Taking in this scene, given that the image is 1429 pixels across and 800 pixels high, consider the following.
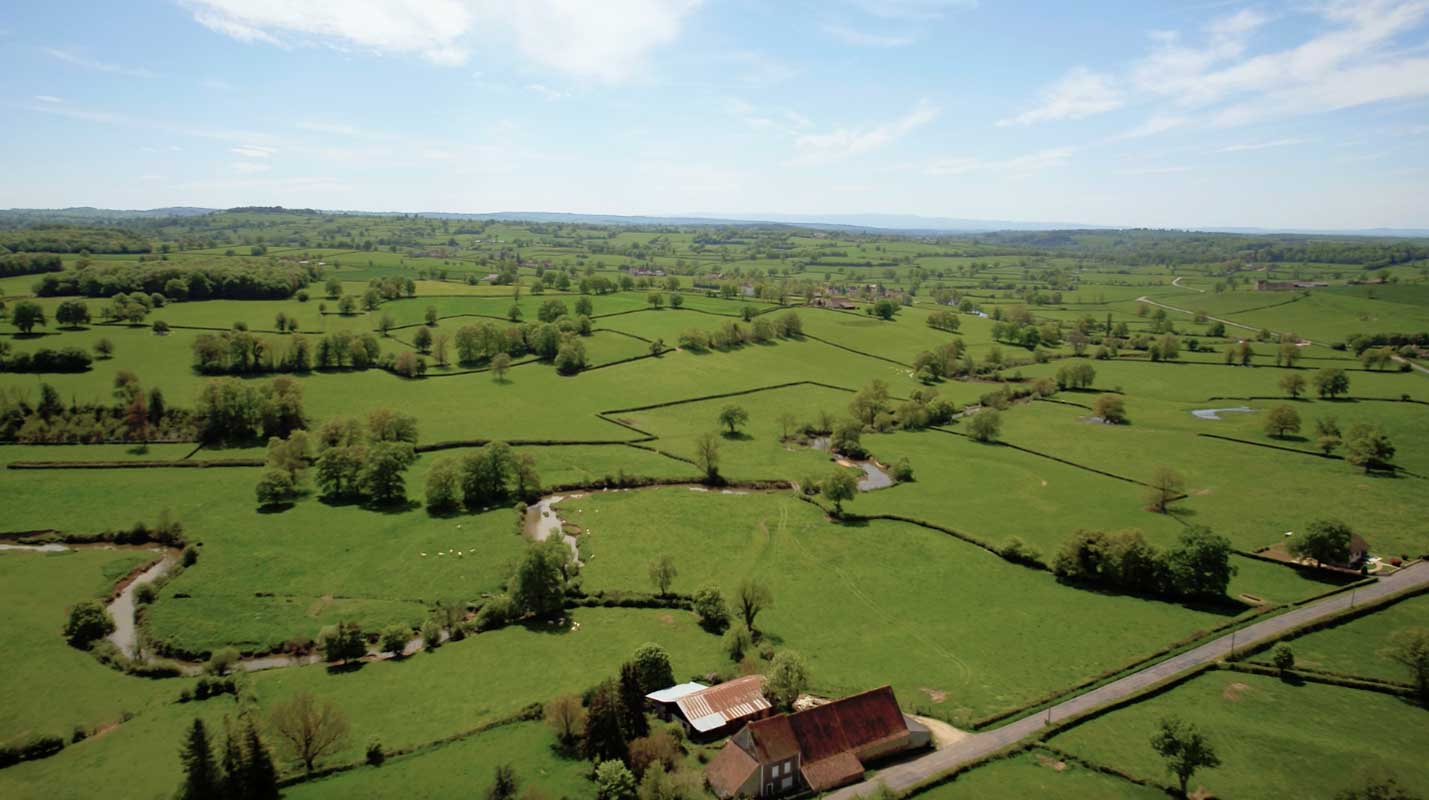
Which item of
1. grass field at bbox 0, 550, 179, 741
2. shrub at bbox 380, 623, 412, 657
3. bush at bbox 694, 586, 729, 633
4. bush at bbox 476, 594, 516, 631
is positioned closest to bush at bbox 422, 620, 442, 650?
shrub at bbox 380, 623, 412, 657

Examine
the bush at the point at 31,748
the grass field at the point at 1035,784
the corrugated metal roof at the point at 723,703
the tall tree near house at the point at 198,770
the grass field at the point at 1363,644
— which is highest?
the tall tree near house at the point at 198,770

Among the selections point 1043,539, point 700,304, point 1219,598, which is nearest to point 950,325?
point 700,304

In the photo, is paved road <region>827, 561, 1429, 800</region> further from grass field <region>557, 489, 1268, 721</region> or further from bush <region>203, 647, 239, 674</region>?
bush <region>203, 647, 239, 674</region>

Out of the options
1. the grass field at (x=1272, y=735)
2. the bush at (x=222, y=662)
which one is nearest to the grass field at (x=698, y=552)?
the grass field at (x=1272, y=735)

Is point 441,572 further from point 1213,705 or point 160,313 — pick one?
point 160,313

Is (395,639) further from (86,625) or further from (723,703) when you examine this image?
(723,703)

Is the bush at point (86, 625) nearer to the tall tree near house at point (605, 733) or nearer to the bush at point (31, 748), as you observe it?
the bush at point (31, 748)

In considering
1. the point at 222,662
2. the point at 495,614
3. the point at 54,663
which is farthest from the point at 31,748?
the point at 495,614

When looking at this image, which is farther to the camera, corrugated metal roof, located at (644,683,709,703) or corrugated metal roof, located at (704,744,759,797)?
corrugated metal roof, located at (644,683,709,703)
